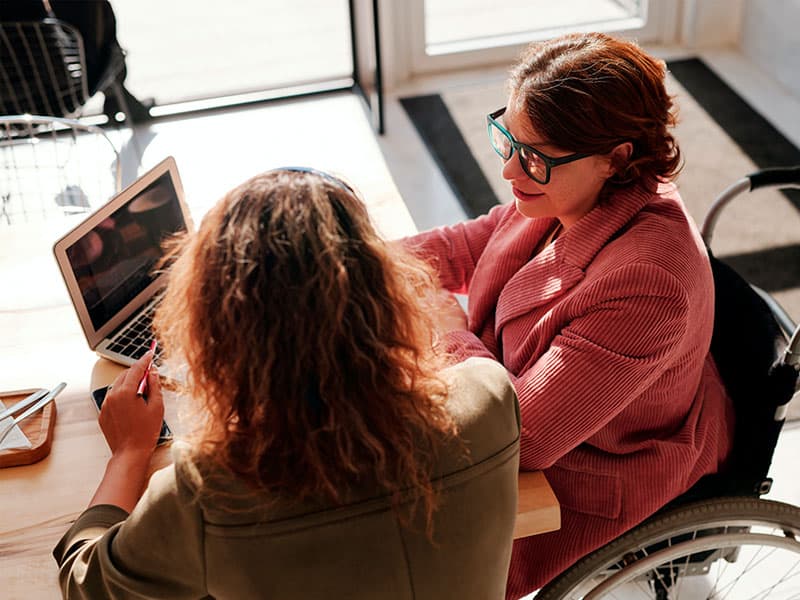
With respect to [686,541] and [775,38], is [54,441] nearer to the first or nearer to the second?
[686,541]

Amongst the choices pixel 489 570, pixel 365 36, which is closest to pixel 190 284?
pixel 489 570

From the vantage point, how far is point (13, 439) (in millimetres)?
1396

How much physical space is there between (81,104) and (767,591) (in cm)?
246

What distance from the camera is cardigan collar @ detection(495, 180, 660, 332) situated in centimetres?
146

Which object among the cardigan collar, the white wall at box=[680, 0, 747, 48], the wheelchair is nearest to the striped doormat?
the white wall at box=[680, 0, 747, 48]

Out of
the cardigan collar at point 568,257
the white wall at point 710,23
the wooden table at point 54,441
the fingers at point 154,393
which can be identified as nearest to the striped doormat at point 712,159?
the white wall at point 710,23

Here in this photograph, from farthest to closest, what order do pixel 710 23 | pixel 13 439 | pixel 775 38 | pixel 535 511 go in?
pixel 710 23
pixel 775 38
pixel 13 439
pixel 535 511

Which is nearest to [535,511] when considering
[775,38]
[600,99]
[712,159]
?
[600,99]

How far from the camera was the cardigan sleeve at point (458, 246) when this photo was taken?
1.78 meters

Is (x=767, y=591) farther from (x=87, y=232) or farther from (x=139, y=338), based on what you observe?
(x=87, y=232)

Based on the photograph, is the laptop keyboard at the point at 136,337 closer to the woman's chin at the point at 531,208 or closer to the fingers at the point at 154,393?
the fingers at the point at 154,393

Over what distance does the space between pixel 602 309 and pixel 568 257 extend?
0.15 m

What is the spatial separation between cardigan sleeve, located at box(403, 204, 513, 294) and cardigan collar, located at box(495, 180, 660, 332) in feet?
0.56

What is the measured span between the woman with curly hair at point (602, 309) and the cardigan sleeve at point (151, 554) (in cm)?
53
